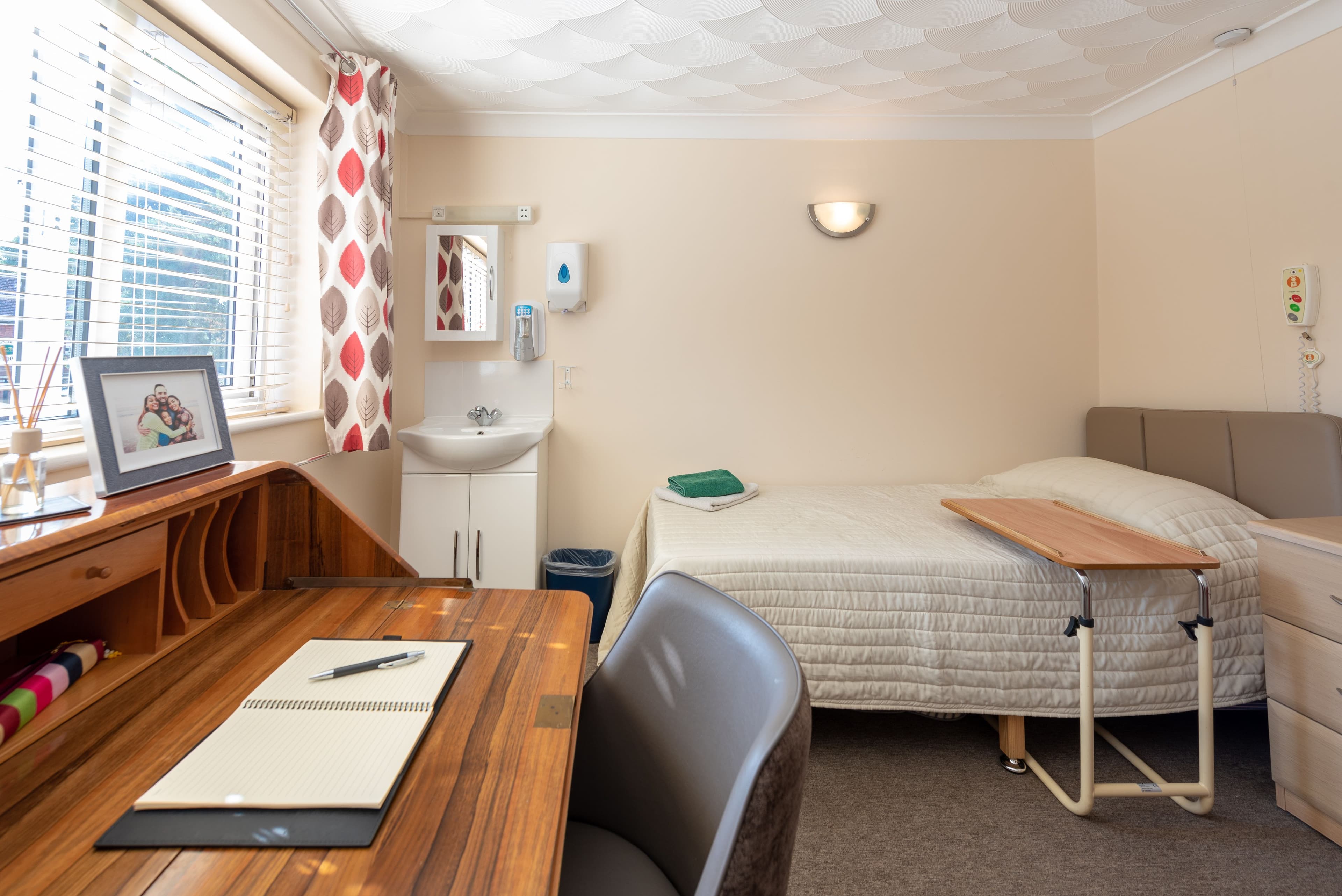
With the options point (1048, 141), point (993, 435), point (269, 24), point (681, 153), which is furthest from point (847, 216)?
point (269, 24)

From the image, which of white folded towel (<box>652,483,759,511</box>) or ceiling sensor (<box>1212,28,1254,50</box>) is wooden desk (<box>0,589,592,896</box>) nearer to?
white folded towel (<box>652,483,759,511</box>)

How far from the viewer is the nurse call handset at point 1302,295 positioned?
218cm

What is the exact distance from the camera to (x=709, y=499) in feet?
8.68

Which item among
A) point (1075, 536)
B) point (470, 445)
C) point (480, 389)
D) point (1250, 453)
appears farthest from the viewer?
point (480, 389)

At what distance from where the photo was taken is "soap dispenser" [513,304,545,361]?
2.97 meters

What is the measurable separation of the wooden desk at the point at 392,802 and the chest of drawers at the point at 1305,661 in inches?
74.1

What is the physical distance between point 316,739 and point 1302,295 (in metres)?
3.17

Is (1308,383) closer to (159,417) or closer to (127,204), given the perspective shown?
(159,417)

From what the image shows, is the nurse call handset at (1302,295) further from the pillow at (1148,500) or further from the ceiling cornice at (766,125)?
the ceiling cornice at (766,125)

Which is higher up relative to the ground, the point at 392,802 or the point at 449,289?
the point at 449,289

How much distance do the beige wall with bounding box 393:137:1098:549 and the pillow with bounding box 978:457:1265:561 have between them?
1.91ft

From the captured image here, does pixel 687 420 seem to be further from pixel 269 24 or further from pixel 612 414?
pixel 269 24

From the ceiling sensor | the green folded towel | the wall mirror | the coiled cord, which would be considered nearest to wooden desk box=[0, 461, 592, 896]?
the green folded towel

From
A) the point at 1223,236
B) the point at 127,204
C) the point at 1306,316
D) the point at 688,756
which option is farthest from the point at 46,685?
the point at 1223,236
